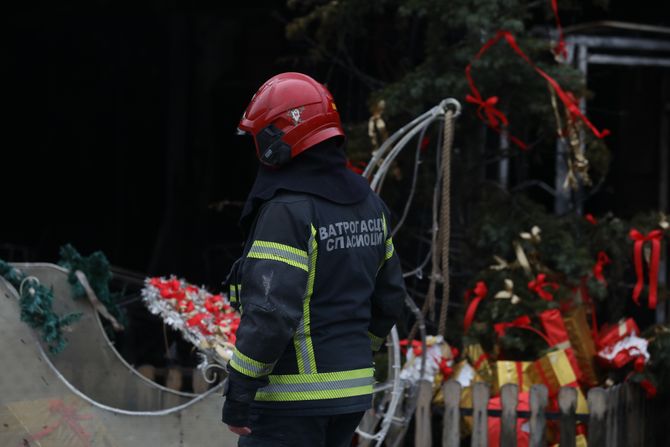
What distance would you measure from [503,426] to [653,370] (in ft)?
3.04

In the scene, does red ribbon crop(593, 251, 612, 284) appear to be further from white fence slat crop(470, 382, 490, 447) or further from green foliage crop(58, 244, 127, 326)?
→ green foliage crop(58, 244, 127, 326)

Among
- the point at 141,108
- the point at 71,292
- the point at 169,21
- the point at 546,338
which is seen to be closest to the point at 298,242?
the point at 71,292

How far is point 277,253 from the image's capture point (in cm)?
298

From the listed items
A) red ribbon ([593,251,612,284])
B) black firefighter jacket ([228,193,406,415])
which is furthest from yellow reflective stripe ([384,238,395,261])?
red ribbon ([593,251,612,284])

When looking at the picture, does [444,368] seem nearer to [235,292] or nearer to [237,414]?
[235,292]

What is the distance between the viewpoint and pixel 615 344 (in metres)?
5.19

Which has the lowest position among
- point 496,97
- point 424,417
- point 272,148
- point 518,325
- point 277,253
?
point 424,417

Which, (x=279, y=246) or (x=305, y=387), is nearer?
(x=279, y=246)

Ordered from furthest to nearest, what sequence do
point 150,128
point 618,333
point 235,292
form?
1. point 150,128
2. point 618,333
3. point 235,292

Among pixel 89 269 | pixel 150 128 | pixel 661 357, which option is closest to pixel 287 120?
pixel 89 269

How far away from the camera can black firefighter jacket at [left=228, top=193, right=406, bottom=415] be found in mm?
2965

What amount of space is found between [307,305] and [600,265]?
2558 mm

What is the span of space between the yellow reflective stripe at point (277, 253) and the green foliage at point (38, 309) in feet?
4.66

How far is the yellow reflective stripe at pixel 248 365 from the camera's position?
296 cm
